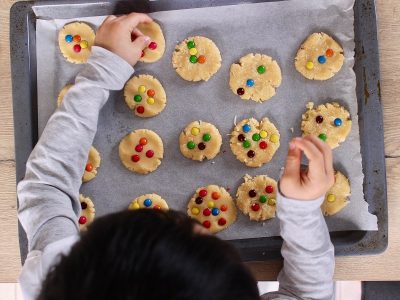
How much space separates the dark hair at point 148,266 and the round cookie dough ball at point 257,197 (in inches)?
13.0

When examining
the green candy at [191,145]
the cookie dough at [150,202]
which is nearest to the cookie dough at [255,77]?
the green candy at [191,145]

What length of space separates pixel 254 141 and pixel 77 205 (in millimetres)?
321

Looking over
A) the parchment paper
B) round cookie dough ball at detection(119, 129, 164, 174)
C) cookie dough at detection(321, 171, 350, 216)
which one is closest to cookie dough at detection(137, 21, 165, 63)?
the parchment paper

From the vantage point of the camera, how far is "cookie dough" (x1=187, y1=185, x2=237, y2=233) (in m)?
0.91

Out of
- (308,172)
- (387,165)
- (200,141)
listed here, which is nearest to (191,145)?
(200,141)

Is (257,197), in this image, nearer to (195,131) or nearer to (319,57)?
(195,131)

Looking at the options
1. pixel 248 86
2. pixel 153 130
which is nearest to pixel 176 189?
pixel 153 130

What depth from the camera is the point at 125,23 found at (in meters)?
0.87

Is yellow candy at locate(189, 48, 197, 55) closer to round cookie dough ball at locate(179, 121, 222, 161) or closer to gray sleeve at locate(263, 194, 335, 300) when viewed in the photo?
round cookie dough ball at locate(179, 121, 222, 161)

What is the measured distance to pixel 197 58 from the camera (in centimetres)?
91

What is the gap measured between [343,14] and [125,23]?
1.21 feet

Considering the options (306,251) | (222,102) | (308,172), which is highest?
(222,102)

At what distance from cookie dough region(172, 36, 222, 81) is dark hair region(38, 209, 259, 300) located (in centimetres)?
39

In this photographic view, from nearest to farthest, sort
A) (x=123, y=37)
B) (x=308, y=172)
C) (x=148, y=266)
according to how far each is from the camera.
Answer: (x=148, y=266)
(x=308, y=172)
(x=123, y=37)
